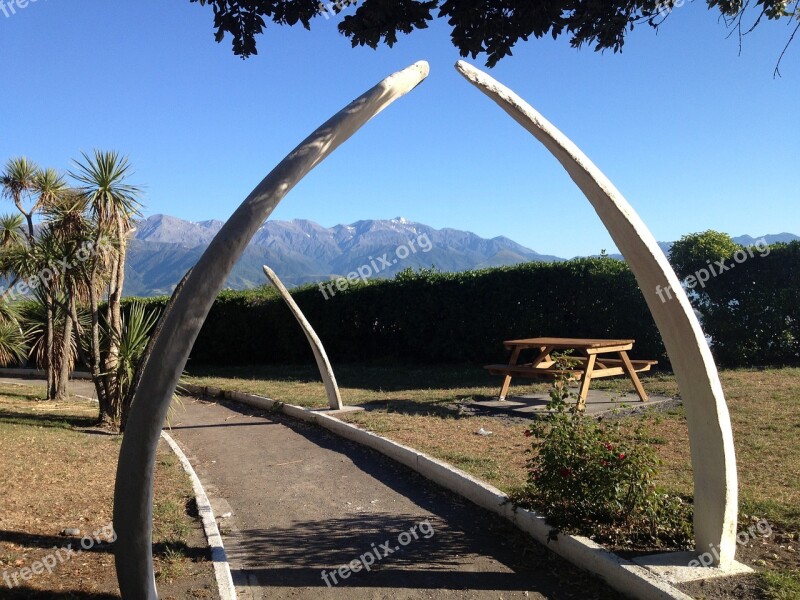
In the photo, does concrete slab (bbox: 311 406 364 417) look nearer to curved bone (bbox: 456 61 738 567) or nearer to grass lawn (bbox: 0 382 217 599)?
grass lawn (bbox: 0 382 217 599)

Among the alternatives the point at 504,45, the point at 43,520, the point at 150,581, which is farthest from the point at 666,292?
the point at 43,520

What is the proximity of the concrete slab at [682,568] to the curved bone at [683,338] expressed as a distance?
63 mm

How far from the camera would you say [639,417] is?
8227 millimetres

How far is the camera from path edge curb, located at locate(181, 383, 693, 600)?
3662mm

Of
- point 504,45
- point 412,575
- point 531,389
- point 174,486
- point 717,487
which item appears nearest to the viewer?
point 717,487

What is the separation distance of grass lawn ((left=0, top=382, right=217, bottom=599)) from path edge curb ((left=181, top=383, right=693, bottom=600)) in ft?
7.26

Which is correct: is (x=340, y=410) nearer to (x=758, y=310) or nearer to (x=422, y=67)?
(x=422, y=67)

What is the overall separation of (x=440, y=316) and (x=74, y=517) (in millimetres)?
11316

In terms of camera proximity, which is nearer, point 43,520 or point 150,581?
point 150,581

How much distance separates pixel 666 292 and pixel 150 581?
3.19 metres

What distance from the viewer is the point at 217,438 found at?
9398 millimetres

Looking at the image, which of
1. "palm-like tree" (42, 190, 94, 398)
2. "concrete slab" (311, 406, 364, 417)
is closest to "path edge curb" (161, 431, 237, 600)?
"concrete slab" (311, 406, 364, 417)

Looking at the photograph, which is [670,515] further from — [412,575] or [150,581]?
[150,581]

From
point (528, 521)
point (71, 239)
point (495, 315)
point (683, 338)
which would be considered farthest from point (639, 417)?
point (71, 239)
